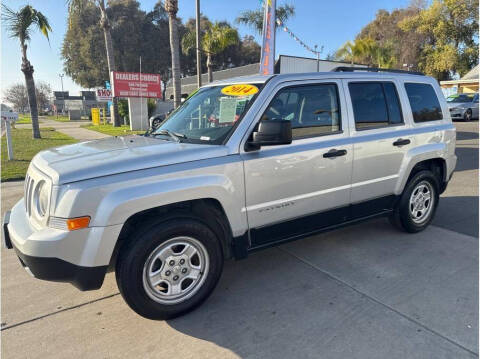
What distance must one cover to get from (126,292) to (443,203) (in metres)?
5.11

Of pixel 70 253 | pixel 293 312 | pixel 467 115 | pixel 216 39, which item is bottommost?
pixel 293 312

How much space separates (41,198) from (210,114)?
1658 millimetres

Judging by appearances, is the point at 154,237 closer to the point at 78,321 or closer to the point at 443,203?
the point at 78,321

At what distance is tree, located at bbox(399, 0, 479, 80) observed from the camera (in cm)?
3988

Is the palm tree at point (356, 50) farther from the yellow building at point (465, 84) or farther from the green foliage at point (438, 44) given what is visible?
the yellow building at point (465, 84)

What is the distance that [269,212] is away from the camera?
10.5 feet

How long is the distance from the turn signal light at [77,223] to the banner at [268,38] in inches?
364

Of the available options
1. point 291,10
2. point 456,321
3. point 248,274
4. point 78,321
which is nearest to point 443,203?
point 456,321

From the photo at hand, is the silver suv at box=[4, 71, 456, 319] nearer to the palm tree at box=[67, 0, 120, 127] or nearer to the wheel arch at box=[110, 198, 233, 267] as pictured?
the wheel arch at box=[110, 198, 233, 267]

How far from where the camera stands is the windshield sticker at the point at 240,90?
3.25 m

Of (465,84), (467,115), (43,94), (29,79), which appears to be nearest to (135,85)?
(29,79)

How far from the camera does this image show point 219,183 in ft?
9.33

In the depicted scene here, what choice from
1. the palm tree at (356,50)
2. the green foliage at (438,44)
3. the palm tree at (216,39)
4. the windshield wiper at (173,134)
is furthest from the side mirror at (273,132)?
the green foliage at (438,44)

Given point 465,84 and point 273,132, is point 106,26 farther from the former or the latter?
point 465,84
